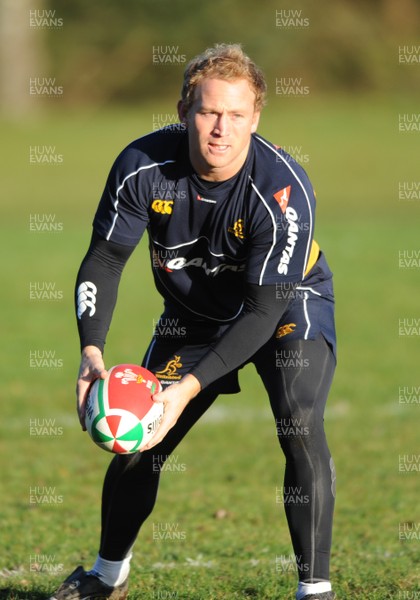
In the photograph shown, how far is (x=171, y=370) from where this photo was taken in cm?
596

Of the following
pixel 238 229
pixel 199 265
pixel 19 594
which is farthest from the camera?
pixel 19 594

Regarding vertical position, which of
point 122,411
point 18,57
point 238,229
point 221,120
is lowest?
point 122,411

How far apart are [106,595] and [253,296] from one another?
1.88 m

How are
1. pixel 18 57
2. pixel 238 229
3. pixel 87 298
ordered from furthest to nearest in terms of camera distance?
1. pixel 18 57
2. pixel 87 298
3. pixel 238 229

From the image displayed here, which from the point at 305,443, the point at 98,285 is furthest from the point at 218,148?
the point at 305,443

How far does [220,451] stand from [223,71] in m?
5.23

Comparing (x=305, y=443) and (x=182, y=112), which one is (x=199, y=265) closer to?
(x=182, y=112)

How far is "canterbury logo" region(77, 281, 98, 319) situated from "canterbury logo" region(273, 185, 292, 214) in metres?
1.06

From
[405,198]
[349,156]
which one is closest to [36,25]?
[349,156]

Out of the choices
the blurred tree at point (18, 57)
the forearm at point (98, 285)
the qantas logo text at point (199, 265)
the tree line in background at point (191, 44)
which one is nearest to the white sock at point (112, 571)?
the forearm at point (98, 285)

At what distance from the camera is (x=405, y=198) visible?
2767 cm

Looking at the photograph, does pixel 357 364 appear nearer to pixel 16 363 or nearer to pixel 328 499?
pixel 16 363

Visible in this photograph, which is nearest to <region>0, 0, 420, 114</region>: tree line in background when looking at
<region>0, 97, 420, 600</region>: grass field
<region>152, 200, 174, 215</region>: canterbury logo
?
<region>0, 97, 420, 600</region>: grass field

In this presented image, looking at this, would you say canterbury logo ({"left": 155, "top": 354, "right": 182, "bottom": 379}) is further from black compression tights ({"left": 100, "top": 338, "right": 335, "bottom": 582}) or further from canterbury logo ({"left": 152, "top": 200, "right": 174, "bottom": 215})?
canterbury logo ({"left": 152, "top": 200, "right": 174, "bottom": 215})
